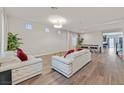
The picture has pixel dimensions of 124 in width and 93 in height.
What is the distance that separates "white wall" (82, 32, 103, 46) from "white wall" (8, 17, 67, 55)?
178 inches

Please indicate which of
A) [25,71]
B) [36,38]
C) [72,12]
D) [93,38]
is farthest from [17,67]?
[93,38]

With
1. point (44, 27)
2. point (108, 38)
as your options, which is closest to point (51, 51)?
point (44, 27)

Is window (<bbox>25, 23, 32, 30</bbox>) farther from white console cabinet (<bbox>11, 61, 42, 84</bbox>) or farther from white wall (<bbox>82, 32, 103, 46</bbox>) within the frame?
white wall (<bbox>82, 32, 103, 46</bbox>)

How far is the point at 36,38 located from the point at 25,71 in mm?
4777

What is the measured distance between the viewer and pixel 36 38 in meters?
7.78

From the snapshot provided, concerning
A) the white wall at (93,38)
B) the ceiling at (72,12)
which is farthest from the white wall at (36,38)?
the white wall at (93,38)

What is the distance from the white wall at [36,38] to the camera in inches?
252

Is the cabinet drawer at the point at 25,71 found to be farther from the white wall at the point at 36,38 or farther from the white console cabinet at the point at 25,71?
the white wall at the point at 36,38

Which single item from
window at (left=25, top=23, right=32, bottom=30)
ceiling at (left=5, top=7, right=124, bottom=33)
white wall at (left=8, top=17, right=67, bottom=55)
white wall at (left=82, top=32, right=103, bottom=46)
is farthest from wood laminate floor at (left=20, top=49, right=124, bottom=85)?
white wall at (left=82, top=32, right=103, bottom=46)

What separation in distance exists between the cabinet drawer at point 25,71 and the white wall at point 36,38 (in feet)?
11.3

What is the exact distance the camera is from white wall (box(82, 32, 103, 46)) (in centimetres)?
1248

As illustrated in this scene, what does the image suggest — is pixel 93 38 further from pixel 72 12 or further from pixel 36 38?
pixel 72 12
